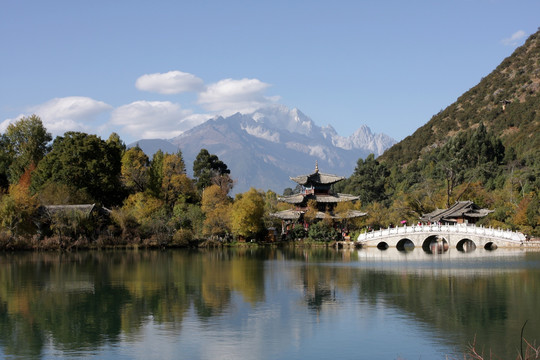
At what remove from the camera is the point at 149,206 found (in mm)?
64938

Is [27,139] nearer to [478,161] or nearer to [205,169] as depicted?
[205,169]

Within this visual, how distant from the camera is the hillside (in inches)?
4018

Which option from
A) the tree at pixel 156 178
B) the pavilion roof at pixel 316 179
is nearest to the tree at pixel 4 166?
the tree at pixel 156 178

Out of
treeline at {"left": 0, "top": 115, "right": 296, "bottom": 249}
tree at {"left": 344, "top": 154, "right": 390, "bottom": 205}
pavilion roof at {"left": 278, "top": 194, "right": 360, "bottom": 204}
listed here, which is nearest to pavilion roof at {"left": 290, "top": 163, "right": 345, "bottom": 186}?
pavilion roof at {"left": 278, "top": 194, "right": 360, "bottom": 204}

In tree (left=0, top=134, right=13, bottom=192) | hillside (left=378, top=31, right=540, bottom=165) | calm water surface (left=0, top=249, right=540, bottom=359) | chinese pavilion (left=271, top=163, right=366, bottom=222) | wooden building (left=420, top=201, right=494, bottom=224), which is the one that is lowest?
calm water surface (left=0, top=249, right=540, bottom=359)

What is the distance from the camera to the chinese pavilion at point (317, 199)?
7112 centimetres

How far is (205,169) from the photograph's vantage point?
297ft

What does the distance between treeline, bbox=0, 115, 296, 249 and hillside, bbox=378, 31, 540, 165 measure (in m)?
43.9

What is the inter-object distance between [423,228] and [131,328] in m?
39.6

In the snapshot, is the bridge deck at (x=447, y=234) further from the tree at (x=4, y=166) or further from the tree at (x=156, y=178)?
the tree at (x=4, y=166)

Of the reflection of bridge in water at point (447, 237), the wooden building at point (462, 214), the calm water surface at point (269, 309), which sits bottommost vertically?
the calm water surface at point (269, 309)

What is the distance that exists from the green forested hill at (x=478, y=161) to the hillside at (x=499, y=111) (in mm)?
162

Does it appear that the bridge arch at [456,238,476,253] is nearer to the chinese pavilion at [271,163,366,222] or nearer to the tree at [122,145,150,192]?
the chinese pavilion at [271,163,366,222]

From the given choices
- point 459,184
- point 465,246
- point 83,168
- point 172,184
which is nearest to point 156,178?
point 172,184
